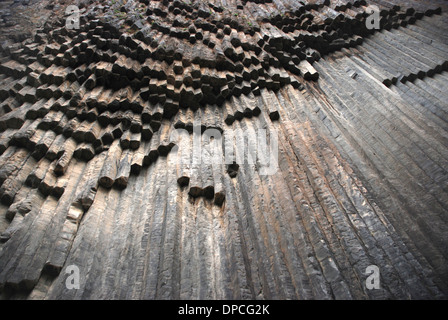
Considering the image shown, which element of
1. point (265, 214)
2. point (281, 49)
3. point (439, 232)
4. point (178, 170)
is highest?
point (281, 49)

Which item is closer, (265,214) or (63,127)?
(265,214)

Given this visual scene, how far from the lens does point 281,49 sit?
22.2 ft

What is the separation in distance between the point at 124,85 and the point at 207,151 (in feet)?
8.22

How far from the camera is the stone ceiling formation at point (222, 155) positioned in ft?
9.73

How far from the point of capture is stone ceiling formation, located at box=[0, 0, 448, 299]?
9.73ft

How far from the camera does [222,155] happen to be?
4484 millimetres

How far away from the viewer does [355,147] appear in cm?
440

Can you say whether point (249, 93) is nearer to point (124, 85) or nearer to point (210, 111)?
point (210, 111)

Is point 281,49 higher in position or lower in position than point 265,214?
higher

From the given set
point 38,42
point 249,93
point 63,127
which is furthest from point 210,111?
point 38,42
